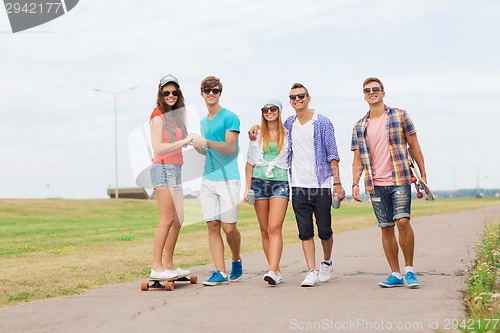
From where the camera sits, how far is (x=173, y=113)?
845cm

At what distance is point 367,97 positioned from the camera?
8.09 m

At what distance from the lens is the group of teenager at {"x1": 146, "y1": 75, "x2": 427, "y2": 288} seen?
8.15 metres

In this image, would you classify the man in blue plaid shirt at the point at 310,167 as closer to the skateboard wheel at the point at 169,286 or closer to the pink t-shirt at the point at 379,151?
the pink t-shirt at the point at 379,151

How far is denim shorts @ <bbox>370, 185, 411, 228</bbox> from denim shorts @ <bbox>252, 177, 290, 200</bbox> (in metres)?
0.98

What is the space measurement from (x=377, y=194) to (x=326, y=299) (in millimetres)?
1459

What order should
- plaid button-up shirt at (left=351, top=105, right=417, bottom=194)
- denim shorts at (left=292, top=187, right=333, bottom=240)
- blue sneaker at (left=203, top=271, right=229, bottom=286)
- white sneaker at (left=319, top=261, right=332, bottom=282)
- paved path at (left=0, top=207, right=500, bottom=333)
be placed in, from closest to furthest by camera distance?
paved path at (left=0, top=207, right=500, bottom=333) < plaid button-up shirt at (left=351, top=105, right=417, bottom=194) < denim shorts at (left=292, top=187, right=333, bottom=240) < blue sneaker at (left=203, top=271, right=229, bottom=286) < white sneaker at (left=319, top=261, right=332, bottom=282)

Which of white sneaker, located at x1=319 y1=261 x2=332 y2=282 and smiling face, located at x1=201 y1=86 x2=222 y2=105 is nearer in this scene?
smiling face, located at x1=201 y1=86 x2=222 y2=105

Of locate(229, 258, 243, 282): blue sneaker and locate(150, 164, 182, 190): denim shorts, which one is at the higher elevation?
locate(150, 164, 182, 190): denim shorts

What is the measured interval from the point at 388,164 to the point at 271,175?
131 centimetres

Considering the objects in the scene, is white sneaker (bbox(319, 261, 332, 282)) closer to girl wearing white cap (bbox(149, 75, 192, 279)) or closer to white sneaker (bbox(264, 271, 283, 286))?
white sneaker (bbox(264, 271, 283, 286))

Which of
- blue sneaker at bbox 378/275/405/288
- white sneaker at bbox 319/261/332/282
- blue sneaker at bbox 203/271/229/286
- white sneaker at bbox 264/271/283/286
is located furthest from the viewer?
white sneaker at bbox 319/261/332/282

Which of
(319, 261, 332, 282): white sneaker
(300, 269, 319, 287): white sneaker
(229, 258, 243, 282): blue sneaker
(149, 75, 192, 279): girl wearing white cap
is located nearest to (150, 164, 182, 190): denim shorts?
(149, 75, 192, 279): girl wearing white cap

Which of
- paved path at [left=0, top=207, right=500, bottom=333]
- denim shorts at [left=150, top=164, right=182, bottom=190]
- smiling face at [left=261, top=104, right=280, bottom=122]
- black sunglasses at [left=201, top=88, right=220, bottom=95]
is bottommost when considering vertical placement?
paved path at [left=0, top=207, right=500, bottom=333]

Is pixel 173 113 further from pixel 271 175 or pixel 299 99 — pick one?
pixel 299 99
